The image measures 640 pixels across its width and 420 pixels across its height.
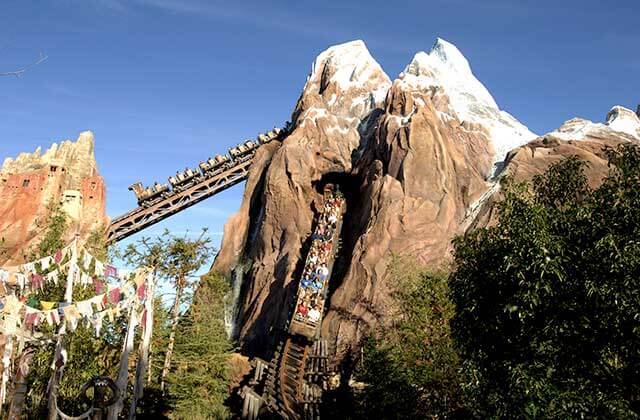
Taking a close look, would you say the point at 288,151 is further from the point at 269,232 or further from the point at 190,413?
the point at 190,413

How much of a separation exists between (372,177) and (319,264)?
7.46 m

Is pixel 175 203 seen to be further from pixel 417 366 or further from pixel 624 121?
pixel 624 121

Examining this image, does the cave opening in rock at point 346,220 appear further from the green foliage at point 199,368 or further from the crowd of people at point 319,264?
the green foliage at point 199,368

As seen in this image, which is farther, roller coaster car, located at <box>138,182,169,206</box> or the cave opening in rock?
roller coaster car, located at <box>138,182,169,206</box>

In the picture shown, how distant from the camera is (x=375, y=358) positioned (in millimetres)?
19438

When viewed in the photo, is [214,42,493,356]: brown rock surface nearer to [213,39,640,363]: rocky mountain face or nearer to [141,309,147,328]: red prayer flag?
[213,39,640,363]: rocky mountain face

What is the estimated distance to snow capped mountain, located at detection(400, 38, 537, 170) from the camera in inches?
1612

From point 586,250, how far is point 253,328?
2687cm

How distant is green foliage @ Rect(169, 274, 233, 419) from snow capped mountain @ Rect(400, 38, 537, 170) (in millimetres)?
21059

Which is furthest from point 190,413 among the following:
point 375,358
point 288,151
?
point 288,151

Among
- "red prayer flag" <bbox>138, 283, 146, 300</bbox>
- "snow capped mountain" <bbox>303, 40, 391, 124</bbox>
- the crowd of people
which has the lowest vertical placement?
"red prayer flag" <bbox>138, 283, 146, 300</bbox>

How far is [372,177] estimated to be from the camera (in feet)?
118

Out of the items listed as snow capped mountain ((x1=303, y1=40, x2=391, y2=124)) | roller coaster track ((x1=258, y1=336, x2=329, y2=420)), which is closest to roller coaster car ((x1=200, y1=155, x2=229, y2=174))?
snow capped mountain ((x1=303, y1=40, x2=391, y2=124))

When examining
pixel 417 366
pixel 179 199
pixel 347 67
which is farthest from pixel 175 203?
pixel 417 366
